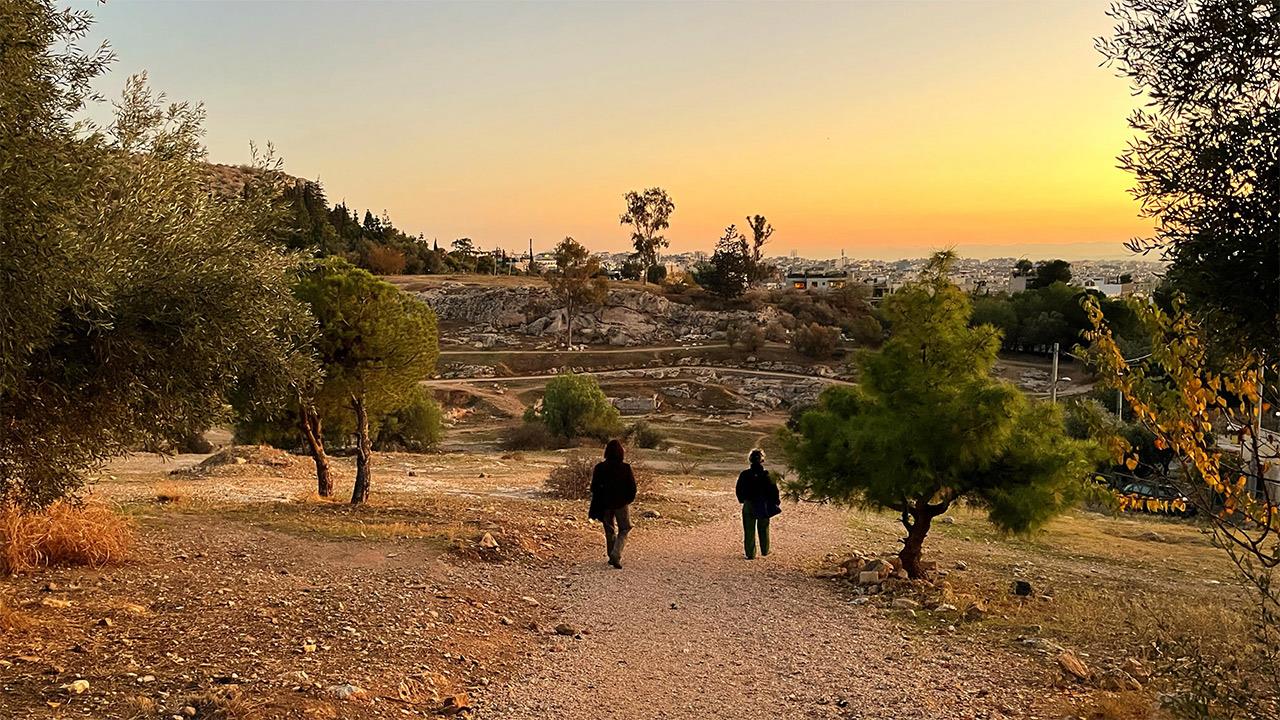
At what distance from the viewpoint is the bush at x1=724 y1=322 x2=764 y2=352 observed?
269 feet

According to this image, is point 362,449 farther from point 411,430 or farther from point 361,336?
point 411,430

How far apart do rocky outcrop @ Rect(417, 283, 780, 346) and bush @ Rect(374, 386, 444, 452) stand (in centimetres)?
4568

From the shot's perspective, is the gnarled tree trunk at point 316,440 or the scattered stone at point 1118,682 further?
the gnarled tree trunk at point 316,440

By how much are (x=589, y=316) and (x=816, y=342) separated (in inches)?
1002

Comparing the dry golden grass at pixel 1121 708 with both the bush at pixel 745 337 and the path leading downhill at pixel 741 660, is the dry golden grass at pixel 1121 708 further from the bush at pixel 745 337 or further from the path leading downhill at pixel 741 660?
the bush at pixel 745 337

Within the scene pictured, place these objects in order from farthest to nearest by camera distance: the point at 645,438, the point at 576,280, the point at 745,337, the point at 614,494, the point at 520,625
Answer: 1. the point at 576,280
2. the point at 745,337
3. the point at 645,438
4. the point at 614,494
5. the point at 520,625

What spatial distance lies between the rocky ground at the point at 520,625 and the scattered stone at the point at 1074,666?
4 centimetres

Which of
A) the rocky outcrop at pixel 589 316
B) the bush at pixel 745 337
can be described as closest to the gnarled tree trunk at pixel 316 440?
the bush at pixel 745 337

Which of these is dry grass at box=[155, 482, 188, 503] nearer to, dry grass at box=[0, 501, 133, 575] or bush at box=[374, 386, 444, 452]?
dry grass at box=[0, 501, 133, 575]

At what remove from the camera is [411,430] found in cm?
4128

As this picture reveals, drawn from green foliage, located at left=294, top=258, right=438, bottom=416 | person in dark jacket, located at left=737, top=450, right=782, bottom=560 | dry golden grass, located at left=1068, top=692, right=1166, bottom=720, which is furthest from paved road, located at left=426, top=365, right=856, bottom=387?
dry golden grass, located at left=1068, top=692, right=1166, bottom=720

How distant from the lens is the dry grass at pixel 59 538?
9.65m

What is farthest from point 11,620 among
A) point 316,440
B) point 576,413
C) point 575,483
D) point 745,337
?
point 745,337

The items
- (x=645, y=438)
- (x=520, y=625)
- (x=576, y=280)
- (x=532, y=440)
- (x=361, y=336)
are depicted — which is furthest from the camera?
(x=576, y=280)
